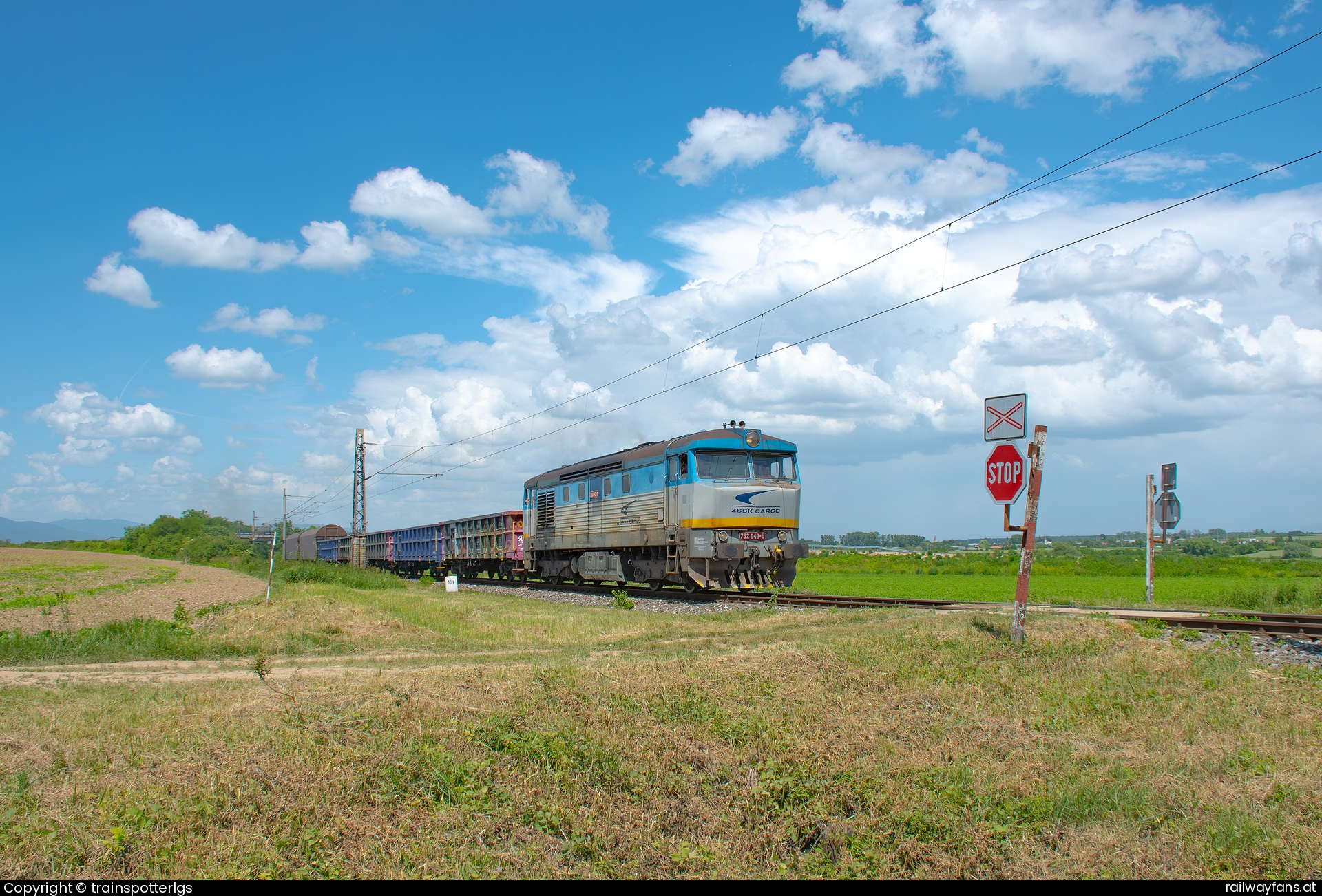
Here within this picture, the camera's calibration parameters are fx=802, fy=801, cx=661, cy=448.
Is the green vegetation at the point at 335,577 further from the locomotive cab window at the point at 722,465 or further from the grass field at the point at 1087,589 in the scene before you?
the grass field at the point at 1087,589

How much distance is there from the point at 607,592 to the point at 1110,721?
20.6 metres

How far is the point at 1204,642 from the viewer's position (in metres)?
11.7

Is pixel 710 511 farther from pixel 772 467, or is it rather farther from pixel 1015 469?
pixel 1015 469

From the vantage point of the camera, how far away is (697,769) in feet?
21.9

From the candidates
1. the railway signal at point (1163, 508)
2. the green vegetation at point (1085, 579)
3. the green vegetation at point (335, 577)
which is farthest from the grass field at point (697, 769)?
the green vegetation at point (335, 577)

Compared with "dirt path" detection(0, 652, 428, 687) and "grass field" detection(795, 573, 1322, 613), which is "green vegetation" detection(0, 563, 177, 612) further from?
"grass field" detection(795, 573, 1322, 613)

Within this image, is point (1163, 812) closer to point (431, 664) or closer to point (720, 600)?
point (431, 664)

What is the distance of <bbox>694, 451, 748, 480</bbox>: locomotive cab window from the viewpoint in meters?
21.3

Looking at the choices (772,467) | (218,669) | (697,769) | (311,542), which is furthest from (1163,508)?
(311,542)

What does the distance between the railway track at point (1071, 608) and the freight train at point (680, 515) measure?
516 mm

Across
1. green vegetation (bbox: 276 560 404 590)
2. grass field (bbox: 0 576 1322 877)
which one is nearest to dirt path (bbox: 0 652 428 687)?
grass field (bbox: 0 576 1322 877)

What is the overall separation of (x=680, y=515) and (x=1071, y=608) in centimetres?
960

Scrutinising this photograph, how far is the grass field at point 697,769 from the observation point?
520cm
